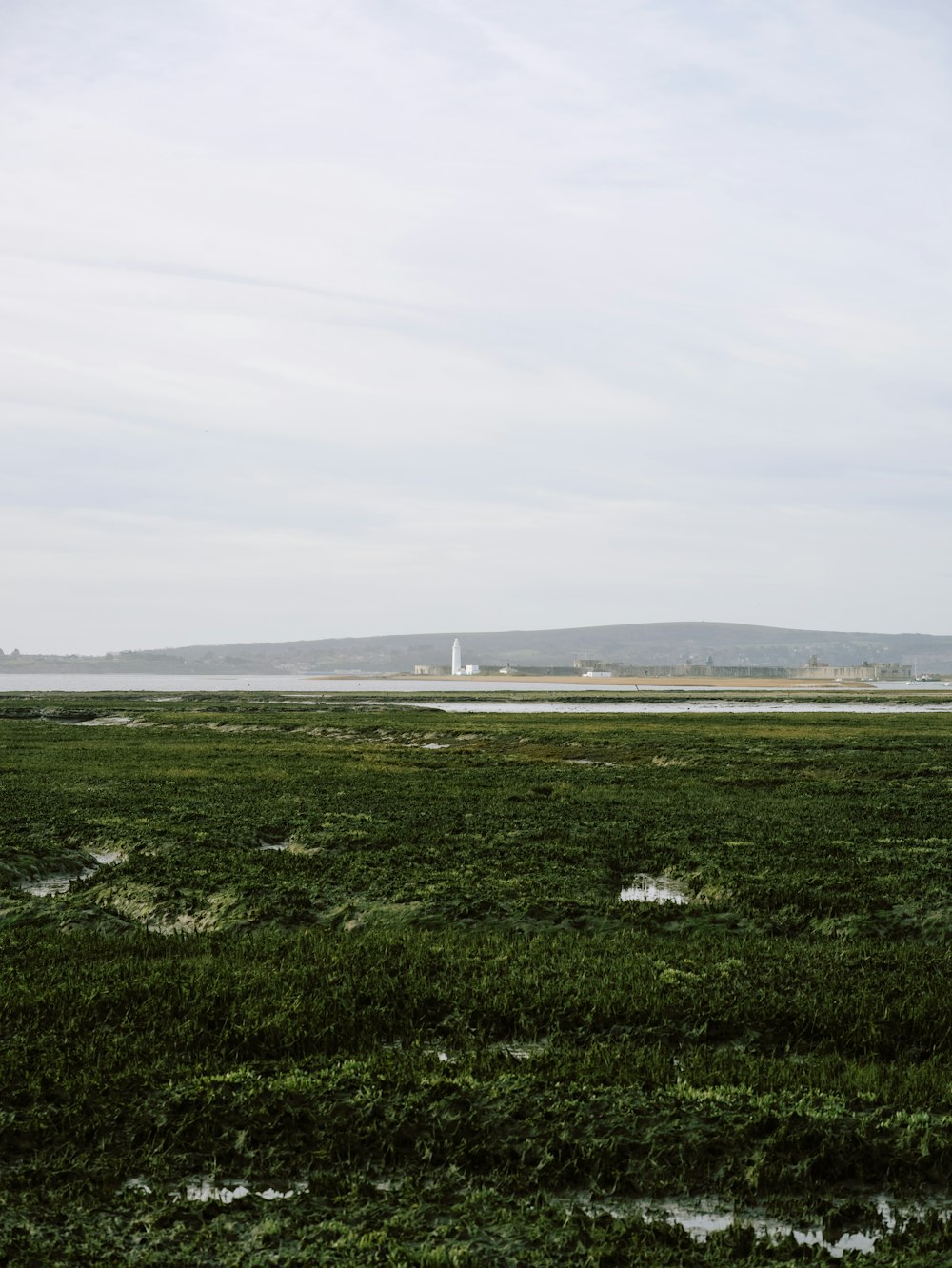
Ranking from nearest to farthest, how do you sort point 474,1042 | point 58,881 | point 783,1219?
point 783,1219 < point 474,1042 < point 58,881

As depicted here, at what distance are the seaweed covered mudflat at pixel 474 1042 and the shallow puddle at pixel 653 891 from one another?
0.35 ft

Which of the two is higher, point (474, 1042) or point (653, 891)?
point (474, 1042)

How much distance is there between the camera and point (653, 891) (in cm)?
1734

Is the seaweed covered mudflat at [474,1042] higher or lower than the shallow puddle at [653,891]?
higher

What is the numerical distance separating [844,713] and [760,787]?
171ft

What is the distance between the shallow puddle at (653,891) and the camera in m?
16.6

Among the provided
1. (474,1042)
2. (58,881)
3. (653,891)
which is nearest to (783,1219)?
(474,1042)

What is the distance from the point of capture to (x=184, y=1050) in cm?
950

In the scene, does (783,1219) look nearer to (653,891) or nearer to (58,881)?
(653,891)

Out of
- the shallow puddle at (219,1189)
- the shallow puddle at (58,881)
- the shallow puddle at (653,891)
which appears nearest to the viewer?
the shallow puddle at (219,1189)

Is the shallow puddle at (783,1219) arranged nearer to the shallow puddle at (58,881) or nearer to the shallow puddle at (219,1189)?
the shallow puddle at (219,1189)

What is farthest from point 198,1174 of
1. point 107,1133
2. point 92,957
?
point 92,957

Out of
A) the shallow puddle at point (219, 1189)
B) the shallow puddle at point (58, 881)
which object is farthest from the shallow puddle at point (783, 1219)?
the shallow puddle at point (58, 881)

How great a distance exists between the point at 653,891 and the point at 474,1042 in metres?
7.90
